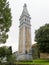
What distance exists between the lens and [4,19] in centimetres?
1434

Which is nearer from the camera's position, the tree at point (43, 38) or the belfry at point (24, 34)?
the tree at point (43, 38)

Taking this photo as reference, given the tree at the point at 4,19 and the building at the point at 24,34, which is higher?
the building at the point at 24,34

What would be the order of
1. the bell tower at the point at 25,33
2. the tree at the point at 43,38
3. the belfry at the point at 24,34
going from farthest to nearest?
the bell tower at the point at 25,33, the belfry at the point at 24,34, the tree at the point at 43,38

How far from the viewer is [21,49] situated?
3155 inches

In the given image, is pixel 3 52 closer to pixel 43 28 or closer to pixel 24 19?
pixel 43 28

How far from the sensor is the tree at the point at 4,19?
1418 cm

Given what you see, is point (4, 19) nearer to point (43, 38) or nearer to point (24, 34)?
point (43, 38)

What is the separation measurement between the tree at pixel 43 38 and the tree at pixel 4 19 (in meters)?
31.3

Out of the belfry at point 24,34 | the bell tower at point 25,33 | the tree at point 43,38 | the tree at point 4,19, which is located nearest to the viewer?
the tree at point 4,19

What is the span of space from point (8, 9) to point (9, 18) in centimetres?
76

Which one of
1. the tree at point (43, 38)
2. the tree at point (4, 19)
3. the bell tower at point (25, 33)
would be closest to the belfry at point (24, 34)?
the bell tower at point (25, 33)

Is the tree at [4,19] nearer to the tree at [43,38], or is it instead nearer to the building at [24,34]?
the tree at [43,38]

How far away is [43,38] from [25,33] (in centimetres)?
3564

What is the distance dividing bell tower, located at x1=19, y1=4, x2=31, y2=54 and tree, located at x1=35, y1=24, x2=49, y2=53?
2961cm
